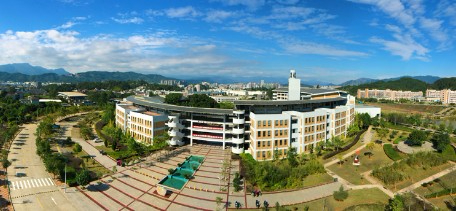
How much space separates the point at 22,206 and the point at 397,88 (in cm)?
22468

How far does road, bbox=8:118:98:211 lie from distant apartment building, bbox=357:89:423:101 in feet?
620

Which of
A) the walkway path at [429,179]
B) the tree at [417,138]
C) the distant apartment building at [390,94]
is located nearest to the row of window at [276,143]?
the walkway path at [429,179]

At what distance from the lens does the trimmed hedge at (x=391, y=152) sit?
3977 centimetres

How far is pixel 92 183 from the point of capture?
31.0 m

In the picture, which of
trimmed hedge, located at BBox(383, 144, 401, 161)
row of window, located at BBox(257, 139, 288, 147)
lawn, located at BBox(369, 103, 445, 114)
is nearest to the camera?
trimmed hedge, located at BBox(383, 144, 401, 161)

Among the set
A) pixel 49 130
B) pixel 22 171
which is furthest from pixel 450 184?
pixel 49 130

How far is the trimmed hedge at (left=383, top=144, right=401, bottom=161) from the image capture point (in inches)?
1566

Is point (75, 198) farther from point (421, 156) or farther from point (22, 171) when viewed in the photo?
point (421, 156)

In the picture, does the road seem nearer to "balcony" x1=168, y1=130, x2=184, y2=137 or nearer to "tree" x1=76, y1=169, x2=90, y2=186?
"tree" x1=76, y1=169, x2=90, y2=186

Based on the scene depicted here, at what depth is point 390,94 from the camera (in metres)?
180

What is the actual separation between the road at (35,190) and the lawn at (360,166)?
28.3 m

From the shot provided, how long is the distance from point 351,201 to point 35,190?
32.3 meters

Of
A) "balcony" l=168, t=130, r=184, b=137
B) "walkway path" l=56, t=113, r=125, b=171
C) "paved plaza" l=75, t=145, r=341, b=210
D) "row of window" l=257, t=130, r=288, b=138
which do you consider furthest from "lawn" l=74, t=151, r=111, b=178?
"row of window" l=257, t=130, r=288, b=138

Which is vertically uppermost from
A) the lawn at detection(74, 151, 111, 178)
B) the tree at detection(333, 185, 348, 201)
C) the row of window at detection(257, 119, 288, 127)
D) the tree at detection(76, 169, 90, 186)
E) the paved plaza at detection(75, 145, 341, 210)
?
the row of window at detection(257, 119, 288, 127)
